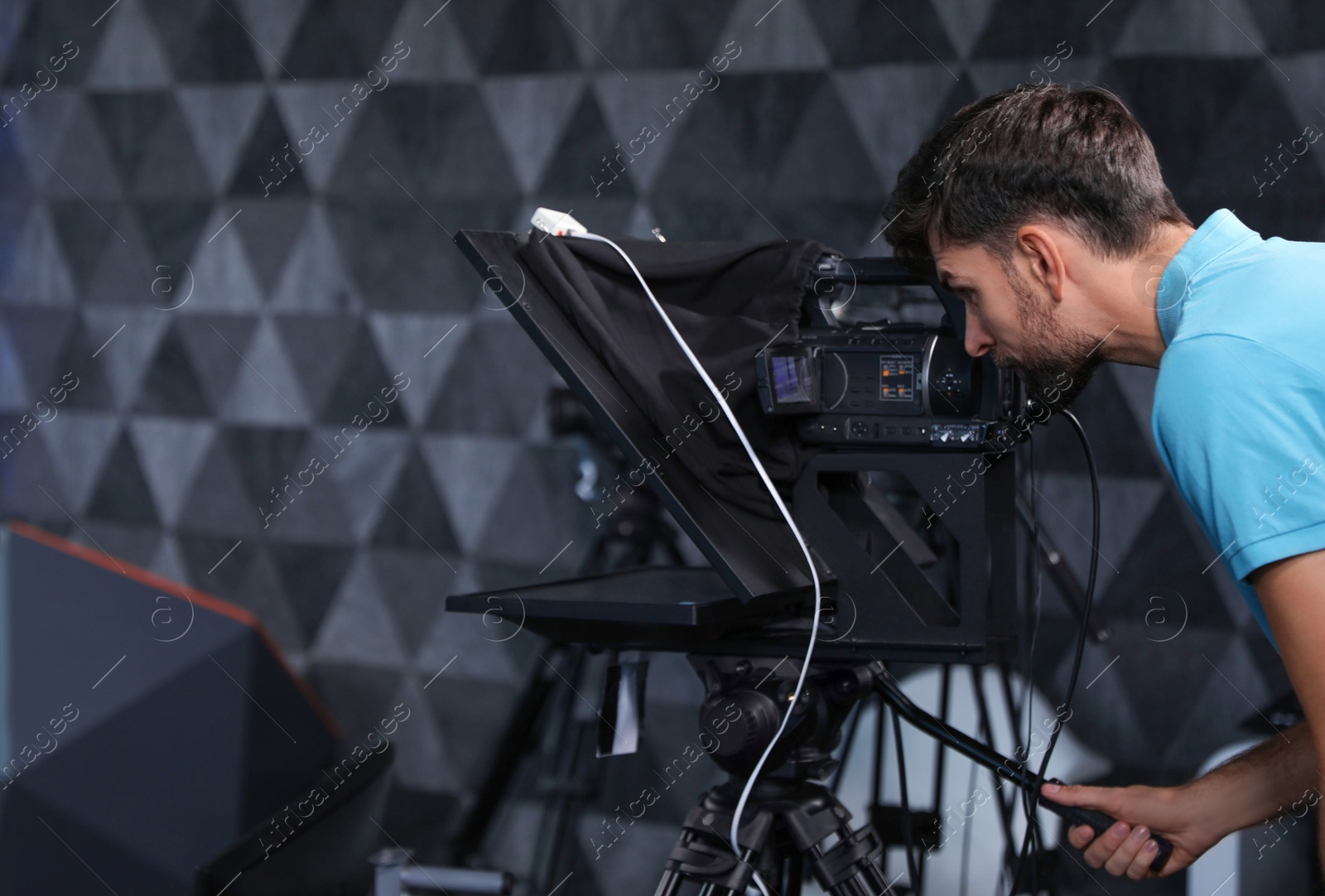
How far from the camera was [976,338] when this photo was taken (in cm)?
122

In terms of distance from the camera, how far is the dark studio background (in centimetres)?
246

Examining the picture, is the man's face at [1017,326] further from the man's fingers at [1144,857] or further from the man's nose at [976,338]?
the man's fingers at [1144,857]

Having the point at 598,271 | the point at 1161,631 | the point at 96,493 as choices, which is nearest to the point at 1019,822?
the point at 1161,631

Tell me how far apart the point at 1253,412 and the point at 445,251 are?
241cm

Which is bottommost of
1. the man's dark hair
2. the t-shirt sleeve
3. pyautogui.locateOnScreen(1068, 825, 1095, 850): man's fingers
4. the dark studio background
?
pyautogui.locateOnScreen(1068, 825, 1095, 850): man's fingers

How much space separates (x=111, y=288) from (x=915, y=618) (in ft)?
9.55

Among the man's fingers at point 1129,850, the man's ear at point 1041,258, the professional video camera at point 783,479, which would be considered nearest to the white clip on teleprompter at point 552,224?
the professional video camera at point 783,479

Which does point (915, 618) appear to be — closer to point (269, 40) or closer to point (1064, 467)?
point (1064, 467)

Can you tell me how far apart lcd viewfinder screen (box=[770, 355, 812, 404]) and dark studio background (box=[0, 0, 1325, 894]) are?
1.45 meters

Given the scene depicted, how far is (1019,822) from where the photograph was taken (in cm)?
248

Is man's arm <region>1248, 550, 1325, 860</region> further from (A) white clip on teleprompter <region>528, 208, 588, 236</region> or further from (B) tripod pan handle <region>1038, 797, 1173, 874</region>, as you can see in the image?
(A) white clip on teleprompter <region>528, 208, 588, 236</region>

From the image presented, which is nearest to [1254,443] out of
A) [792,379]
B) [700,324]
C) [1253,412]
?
[1253,412]

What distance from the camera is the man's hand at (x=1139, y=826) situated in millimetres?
1224

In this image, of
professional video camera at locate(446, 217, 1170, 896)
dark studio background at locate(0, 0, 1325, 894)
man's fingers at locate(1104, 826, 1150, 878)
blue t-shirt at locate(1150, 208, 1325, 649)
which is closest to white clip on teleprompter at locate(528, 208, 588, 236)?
professional video camera at locate(446, 217, 1170, 896)
